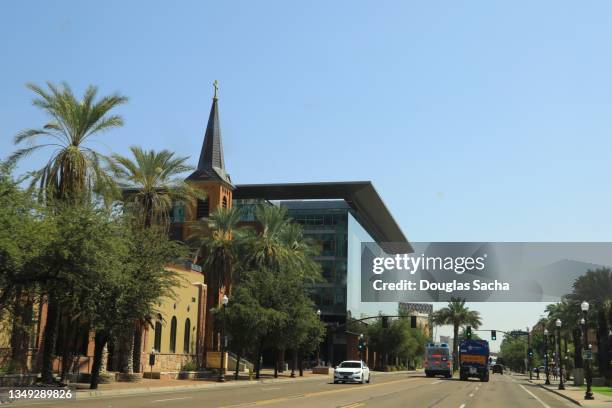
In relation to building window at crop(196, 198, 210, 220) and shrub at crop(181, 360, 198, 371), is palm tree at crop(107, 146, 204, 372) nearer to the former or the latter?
shrub at crop(181, 360, 198, 371)

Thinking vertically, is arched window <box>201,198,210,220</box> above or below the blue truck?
above

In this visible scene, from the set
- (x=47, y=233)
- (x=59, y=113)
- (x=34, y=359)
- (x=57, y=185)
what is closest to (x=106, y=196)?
(x=57, y=185)

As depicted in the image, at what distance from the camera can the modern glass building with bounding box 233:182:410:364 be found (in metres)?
98.4

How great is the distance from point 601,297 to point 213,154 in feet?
145

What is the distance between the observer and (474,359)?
62250mm

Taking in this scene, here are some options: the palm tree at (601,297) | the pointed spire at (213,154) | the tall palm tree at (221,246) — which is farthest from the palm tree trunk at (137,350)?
the palm tree at (601,297)

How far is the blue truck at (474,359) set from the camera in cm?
6081

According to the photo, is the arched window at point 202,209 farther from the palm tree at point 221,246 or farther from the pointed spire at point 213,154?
the palm tree at point 221,246

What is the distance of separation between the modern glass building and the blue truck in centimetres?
3530

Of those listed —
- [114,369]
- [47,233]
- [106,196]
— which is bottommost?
[114,369]

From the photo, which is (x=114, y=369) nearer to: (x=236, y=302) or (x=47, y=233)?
(x=236, y=302)

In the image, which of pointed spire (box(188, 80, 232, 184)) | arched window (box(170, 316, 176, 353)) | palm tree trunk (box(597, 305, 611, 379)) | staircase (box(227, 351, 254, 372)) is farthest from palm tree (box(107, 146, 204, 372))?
palm tree trunk (box(597, 305, 611, 379))

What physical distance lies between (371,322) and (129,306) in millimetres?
78644

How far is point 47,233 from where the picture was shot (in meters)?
26.9
